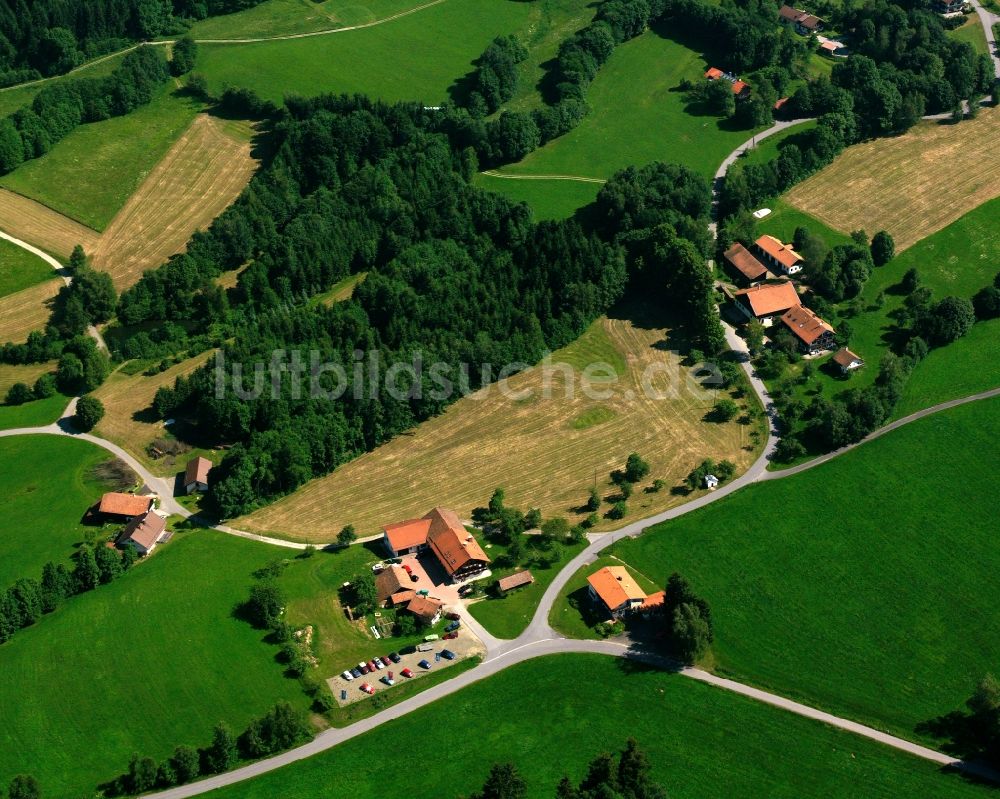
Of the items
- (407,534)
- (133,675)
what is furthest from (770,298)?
(133,675)

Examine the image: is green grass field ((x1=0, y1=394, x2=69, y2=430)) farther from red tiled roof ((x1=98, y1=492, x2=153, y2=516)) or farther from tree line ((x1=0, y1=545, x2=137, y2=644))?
tree line ((x1=0, y1=545, x2=137, y2=644))

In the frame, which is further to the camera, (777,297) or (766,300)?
(777,297)

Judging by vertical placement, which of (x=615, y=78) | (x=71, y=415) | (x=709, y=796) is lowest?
(x=709, y=796)

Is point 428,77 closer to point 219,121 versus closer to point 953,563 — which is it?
point 219,121

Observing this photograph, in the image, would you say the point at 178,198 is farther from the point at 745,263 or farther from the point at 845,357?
the point at 845,357

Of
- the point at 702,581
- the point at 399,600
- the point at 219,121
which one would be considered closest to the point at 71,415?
the point at 399,600

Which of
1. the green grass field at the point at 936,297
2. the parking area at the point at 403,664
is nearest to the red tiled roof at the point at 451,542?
the parking area at the point at 403,664

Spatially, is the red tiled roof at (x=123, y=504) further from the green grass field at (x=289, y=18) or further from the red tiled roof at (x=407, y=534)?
the green grass field at (x=289, y=18)
